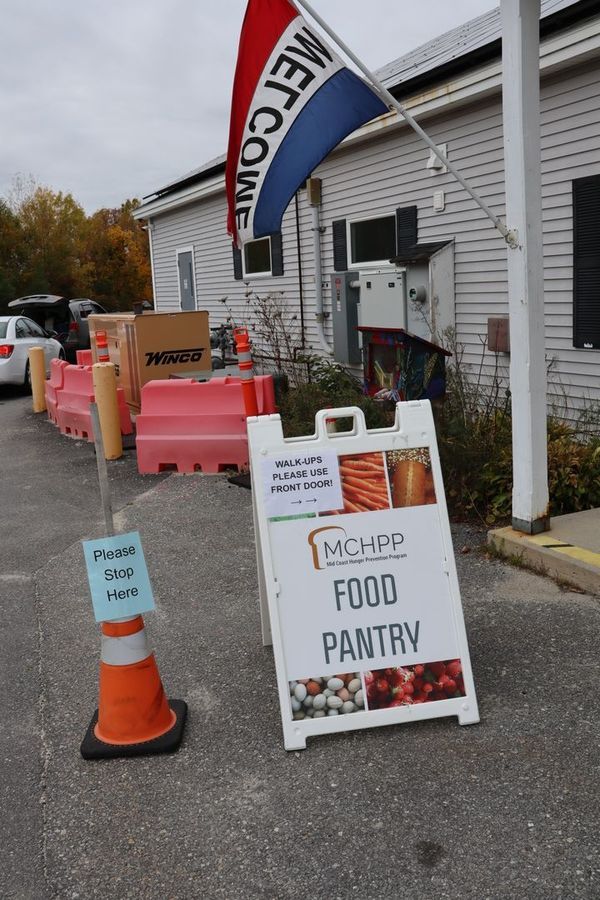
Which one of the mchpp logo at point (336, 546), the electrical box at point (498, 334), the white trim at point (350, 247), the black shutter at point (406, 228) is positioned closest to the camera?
the mchpp logo at point (336, 546)

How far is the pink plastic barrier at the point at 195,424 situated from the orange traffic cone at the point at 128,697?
460 cm

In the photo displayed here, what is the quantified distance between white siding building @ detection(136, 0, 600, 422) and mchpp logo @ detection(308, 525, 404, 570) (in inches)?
178

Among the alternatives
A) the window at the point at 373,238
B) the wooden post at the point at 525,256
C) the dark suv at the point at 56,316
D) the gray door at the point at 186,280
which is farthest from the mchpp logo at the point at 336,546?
the dark suv at the point at 56,316

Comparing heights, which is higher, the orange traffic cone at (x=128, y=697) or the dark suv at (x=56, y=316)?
the dark suv at (x=56, y=316)

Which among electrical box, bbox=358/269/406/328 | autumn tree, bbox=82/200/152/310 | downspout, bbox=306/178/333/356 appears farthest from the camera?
autumn tree, bbox=82/200/152/310

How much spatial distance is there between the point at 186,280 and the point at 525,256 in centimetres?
1392

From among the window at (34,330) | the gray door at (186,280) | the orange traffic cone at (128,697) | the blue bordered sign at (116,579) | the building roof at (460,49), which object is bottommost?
the orange traffic cone at (128,697)

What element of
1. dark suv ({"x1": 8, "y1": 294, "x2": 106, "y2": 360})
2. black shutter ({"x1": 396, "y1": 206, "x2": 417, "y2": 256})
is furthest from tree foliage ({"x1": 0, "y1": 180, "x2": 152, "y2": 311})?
black shutter ({"x1": 396, "y1": 206, "x2": 417, "y2": 256})

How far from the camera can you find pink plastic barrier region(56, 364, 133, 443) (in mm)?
10375

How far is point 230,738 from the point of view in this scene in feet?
11.7

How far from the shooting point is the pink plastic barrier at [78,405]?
1038 centimetres

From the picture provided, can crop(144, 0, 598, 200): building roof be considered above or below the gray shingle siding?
above

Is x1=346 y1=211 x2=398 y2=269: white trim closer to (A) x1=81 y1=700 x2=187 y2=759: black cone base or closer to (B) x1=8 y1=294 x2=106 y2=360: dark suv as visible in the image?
(A) x1=81 y1=700 x2=187 y2=759: black cone base

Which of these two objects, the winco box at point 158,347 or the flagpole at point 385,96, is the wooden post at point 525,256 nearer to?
the flagpole at point 385,96
